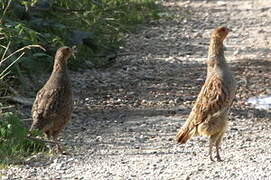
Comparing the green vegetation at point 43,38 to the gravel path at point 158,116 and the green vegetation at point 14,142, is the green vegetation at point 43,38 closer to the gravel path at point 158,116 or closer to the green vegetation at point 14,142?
the green vegetation at point 14,142

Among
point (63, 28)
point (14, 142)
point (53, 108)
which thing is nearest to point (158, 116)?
point (53, 108)

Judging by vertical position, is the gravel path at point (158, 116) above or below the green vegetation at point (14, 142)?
below

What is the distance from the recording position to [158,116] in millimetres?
10141

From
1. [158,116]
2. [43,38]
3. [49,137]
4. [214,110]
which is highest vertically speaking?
[43,38]

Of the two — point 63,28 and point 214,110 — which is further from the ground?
point 63,28

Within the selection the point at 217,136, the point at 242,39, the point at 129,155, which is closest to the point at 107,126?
the point at 129,155

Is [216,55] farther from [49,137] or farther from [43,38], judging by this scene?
[43,38]

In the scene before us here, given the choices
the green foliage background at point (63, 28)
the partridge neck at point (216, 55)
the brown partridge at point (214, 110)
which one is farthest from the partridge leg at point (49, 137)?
the green foliage background at point (63, 28)

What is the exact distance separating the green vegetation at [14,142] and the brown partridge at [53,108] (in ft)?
0.42

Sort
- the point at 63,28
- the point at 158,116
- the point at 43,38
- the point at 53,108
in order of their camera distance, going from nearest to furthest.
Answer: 1. the point at 53,108
2. the point at 158,116
3. the point at 43,38
4. the point at 63,28

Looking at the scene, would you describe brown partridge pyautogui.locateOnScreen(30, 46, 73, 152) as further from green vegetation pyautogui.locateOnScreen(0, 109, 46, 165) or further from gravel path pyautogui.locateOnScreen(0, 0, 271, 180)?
gravel path pyautogui.locateOnScreen(0, 0, 271, 180)

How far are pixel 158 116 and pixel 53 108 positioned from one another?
2.10 m

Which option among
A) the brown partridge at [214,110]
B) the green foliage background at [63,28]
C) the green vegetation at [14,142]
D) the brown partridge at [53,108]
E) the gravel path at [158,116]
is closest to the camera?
the gravel path at [158,116]

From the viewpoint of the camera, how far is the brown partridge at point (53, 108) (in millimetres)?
8289
